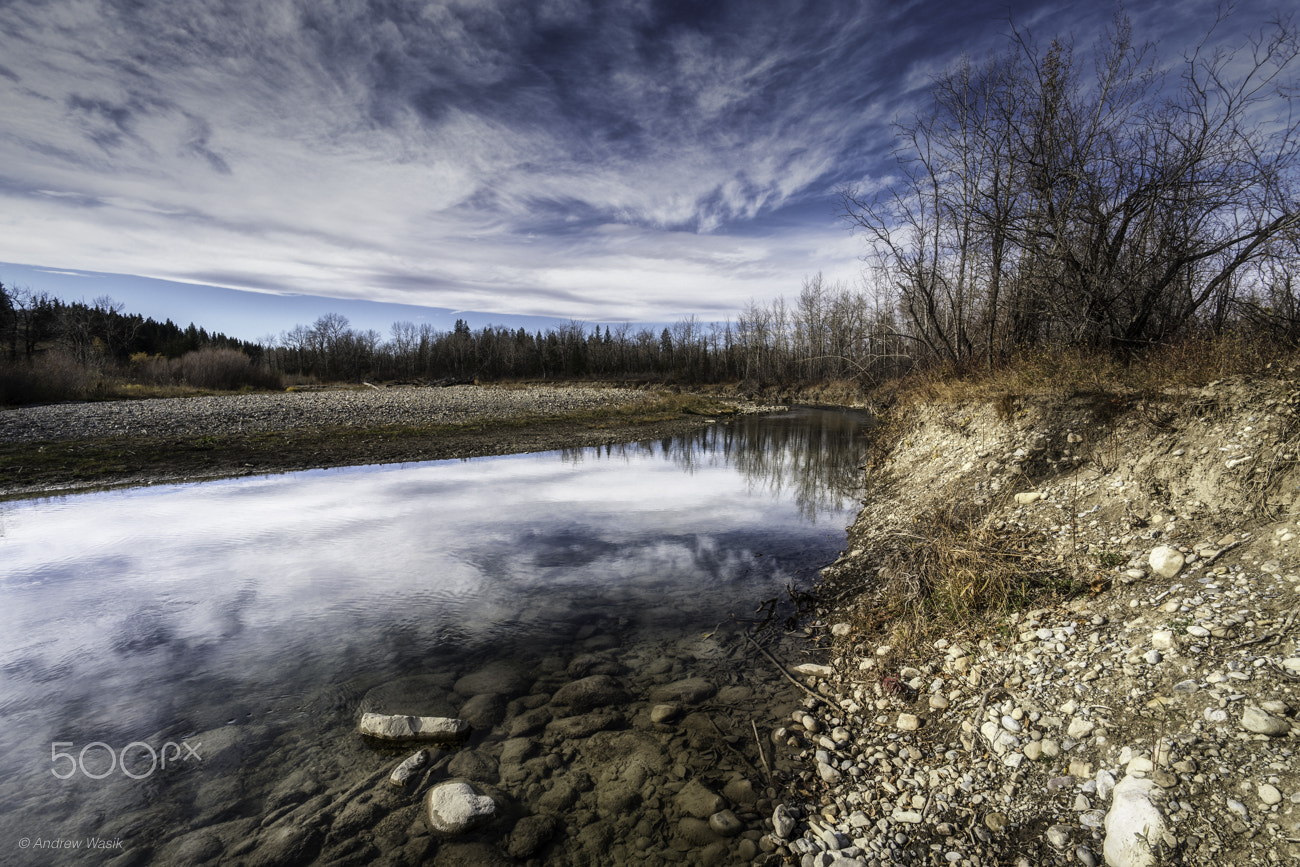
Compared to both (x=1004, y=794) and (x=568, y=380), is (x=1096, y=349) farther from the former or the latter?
(x=568, y=380)

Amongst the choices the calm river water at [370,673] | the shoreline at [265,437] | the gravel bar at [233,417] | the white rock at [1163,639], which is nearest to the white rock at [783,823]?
the calm river water at [370,673]

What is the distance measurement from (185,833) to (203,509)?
399 inches

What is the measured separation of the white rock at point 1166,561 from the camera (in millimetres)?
4391

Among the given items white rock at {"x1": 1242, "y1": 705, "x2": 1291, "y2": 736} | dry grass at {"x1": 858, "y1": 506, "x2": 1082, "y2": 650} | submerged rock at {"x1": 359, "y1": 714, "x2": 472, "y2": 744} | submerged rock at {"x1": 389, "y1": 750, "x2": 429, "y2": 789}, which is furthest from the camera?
dry grass at {"x1": 858, "y1": 506, "x2": 1082, "y2": 650}

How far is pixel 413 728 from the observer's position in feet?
14.5

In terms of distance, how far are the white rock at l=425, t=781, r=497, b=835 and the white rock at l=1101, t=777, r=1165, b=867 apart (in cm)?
369

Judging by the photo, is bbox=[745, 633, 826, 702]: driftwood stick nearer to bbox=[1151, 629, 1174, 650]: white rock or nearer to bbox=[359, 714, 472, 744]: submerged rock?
bbox=[1151, 629, 1174, 650]: white rock

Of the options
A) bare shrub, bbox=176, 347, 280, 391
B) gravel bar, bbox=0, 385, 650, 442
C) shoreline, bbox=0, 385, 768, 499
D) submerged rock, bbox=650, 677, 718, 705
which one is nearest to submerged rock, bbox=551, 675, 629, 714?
submerged rock, bbox=650, 677, 718, 705

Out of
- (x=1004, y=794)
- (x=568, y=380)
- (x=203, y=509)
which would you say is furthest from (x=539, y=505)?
(x=568, y=380)

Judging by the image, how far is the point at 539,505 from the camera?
12.5m

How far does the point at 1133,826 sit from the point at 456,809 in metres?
4.03

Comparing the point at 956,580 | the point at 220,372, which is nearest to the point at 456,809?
the point at 956,580

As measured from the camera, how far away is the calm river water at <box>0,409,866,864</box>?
11.7 feet

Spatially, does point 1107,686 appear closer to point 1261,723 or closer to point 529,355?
point 1261,723
